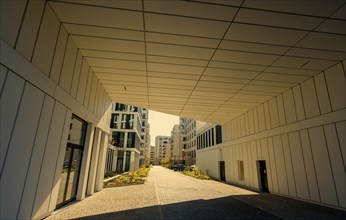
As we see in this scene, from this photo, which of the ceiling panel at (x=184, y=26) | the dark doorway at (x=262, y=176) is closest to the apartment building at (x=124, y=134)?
the dark doorway at (x=262, y=176)

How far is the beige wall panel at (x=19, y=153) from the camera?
11.9 feet

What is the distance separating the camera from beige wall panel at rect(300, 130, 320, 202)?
801cm

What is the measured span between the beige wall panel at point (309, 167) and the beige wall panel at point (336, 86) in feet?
5.98

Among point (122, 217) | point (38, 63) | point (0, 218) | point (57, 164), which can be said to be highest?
point (38, 63)

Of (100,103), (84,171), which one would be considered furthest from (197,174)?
(84,171)

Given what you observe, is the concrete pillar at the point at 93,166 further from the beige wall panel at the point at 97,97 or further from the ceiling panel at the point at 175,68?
the ceiling panel at the point at 175,68

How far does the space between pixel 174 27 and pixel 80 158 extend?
19.5 feet

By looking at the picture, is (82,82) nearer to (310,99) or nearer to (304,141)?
(310,99)

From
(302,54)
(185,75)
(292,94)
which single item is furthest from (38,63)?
(292,94)

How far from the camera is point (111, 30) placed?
17.5 feet

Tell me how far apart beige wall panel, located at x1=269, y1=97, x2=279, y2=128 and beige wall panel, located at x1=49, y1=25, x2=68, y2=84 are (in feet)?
32.7

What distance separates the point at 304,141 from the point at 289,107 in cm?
177

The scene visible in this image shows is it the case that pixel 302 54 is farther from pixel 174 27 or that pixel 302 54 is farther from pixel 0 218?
pixel 0 218

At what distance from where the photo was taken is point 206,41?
229 inches
